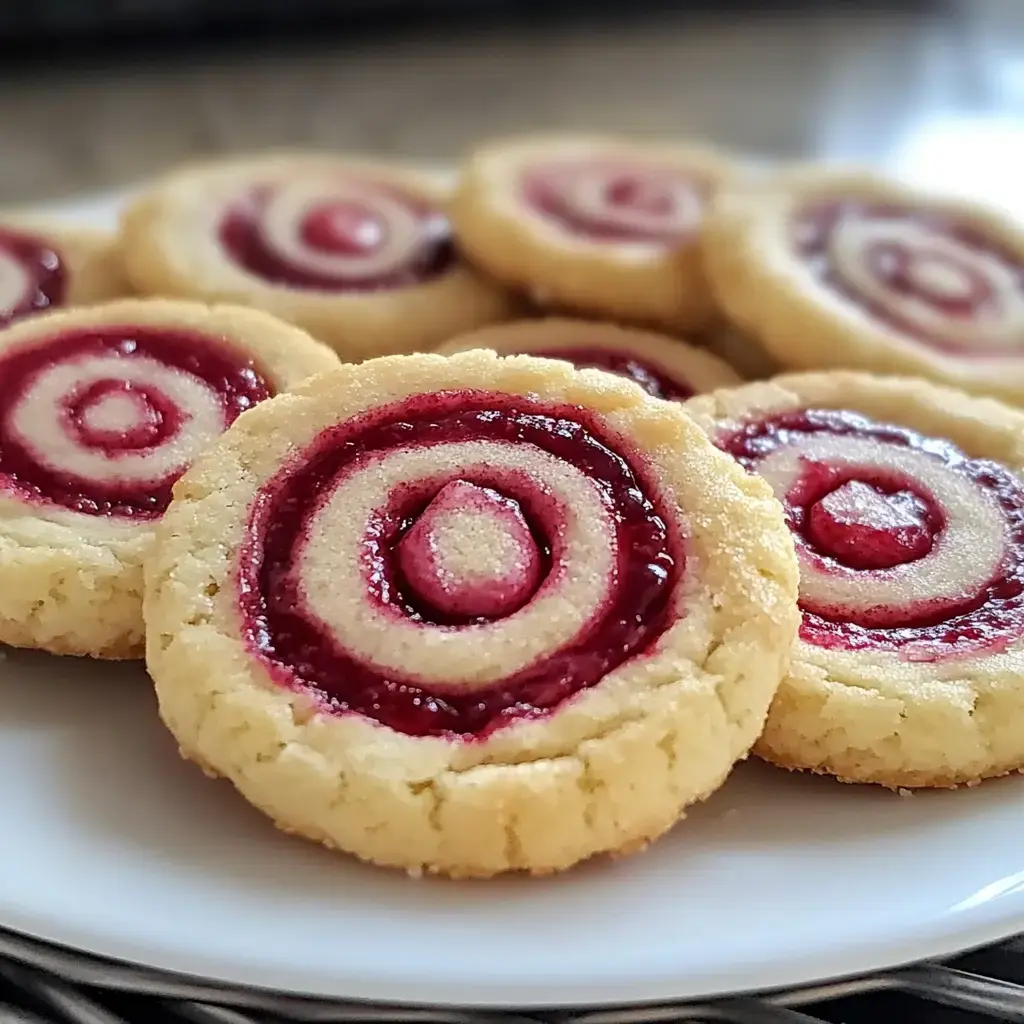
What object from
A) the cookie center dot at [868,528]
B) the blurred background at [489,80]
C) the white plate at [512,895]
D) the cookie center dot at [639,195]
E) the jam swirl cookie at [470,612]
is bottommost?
the white plate at [512,895]

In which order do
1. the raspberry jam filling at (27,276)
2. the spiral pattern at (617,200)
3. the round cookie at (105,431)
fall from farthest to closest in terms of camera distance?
the spiral pattern at (617,200)
the raspberry jam filling at (27,276)
the round cookie at (105,431)

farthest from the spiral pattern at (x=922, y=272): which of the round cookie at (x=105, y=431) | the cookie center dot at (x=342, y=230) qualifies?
the round cookie at (x=105, y=431)

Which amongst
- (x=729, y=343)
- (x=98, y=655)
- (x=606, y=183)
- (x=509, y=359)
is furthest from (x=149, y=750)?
(x=606, y=183)

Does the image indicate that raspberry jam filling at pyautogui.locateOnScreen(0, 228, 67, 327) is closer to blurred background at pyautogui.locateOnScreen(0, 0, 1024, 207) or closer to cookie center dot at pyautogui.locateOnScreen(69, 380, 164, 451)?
cookie center dot at pyautogui.locateOnScreen(69, 380, 164, 451)

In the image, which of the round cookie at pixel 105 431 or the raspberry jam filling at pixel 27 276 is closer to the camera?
the round cookie at pixel 105 431

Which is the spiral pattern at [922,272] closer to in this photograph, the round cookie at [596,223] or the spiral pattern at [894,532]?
the round cookie at [596,223]

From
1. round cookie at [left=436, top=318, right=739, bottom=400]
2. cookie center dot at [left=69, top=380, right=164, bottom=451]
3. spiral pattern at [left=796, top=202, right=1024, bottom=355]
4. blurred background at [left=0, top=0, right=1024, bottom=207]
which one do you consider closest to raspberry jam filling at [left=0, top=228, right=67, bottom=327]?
cookie center dot at [left=69, top=380, right=164, bottom=451]

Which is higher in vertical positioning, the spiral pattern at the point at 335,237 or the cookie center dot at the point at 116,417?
the spiral pattern at the point at 335,237
